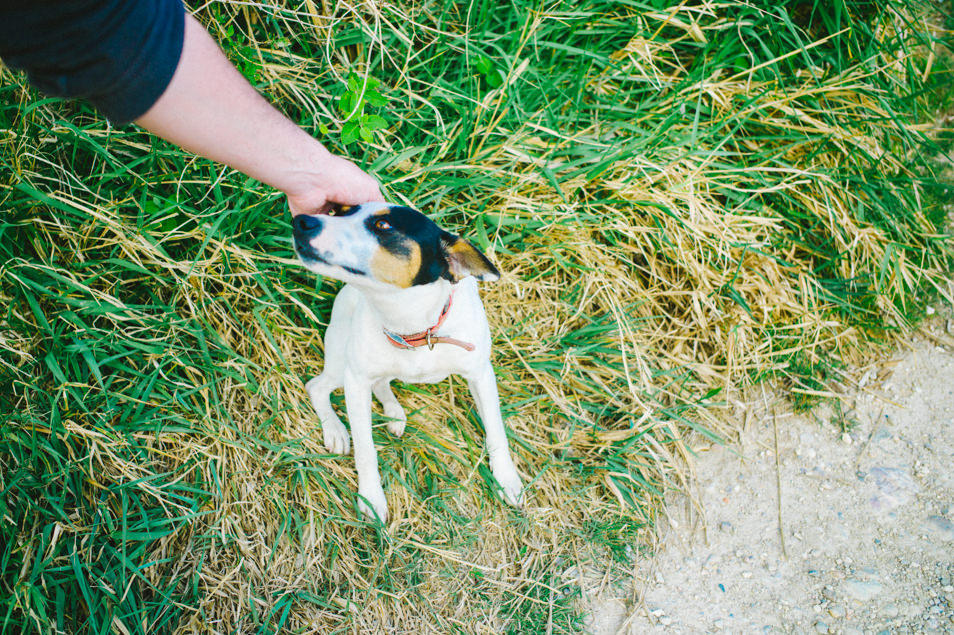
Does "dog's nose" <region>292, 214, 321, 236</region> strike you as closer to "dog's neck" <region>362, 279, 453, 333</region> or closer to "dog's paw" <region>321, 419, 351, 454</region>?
"dog's neck" <region>362, 279, 453, 333</region>

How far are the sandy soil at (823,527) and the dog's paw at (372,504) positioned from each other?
90 cm

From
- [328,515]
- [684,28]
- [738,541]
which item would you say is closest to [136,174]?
[328,515]

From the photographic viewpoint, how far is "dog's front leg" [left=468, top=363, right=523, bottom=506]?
225cm

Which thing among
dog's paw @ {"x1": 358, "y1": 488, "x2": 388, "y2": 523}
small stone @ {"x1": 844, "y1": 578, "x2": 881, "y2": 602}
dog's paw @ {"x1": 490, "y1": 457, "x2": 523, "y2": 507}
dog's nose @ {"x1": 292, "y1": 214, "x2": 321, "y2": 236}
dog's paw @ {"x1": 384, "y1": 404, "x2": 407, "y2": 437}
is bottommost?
small stone @ {"x1": 844, "y1": 578, "x2": 881, "y2": 602}

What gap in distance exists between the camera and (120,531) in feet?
6.70

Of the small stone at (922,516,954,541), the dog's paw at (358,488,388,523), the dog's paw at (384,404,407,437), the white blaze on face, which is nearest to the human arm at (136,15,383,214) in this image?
the white blaze on face

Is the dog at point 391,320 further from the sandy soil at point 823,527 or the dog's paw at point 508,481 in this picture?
the sandy soil at point 823,527

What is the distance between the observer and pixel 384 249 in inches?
65.2

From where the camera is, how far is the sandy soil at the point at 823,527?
2168 mm

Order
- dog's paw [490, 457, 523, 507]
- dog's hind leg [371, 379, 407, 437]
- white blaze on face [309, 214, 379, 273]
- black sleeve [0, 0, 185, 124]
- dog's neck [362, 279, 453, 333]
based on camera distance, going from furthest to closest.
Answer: dog's hind leg [371, 379, 407, 437]
dog's paw [490, 457, 523, 507]
dog's neck [362, 279, 453, 333]
white blaze on face [309, 214, 379, 273]
black sleeve [0, 0, 185, 124]

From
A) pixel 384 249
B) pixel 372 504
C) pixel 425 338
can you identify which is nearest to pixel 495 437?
pixel 372 504

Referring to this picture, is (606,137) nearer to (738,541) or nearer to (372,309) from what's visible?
(372,309)

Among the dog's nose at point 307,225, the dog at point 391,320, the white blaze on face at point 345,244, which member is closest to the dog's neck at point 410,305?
the dog at point 391,320

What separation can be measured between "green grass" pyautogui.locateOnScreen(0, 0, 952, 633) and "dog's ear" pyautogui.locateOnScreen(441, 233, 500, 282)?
80 centimetres
